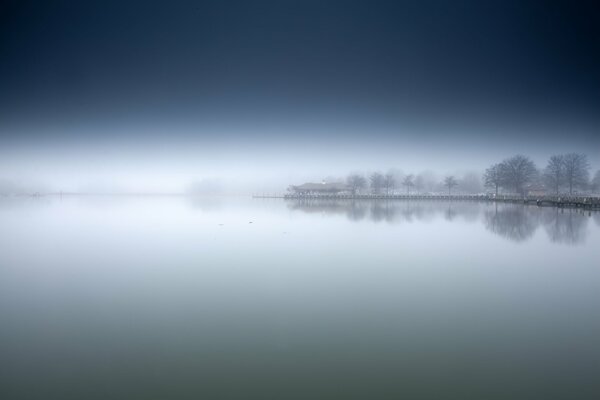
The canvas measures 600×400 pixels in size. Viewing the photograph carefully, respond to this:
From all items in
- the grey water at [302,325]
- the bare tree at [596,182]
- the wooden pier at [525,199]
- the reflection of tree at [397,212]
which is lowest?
the grey water at [302,325]

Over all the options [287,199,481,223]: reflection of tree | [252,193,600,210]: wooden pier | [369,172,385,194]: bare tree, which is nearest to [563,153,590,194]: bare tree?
[252,193,600,210]: wooden pier

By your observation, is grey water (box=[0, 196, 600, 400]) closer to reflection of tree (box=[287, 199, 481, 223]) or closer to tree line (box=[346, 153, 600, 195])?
reflection of tree (box=[287, 199, 481, 223])

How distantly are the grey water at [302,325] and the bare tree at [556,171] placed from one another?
227 feet

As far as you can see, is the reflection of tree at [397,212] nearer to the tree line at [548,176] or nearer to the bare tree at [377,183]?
the tree line at [548,176]

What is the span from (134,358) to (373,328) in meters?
4.35

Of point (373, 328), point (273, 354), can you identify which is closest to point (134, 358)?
point (273, 354)

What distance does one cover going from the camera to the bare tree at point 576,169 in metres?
70.2

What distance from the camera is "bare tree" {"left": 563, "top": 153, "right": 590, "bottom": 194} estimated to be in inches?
2763

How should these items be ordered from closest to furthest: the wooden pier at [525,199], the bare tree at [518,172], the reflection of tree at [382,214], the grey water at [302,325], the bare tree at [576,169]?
1. the grey water at [302,325]
2. the reflection of tree at [382,214]
3. the wooden pier at [525,199]
4. the bare tree at [576,169]
5. the bare tree at [518,172]

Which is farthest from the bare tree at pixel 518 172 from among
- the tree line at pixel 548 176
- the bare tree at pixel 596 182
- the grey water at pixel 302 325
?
the grey water at pixel 302 325

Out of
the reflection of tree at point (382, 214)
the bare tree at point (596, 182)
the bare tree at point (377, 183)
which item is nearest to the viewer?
the reflection of tree at point (382, 214)

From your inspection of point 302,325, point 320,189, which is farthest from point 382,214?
point 320,189

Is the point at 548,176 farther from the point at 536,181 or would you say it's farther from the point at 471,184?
the point at 471,184

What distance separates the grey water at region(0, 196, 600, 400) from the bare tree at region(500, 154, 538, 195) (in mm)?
69261
